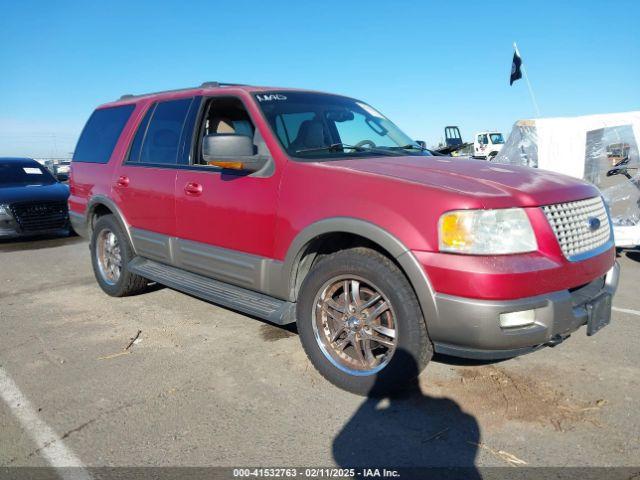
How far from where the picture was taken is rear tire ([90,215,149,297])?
4910 mm

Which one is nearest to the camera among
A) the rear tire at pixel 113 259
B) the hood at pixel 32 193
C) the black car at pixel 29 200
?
the rear tire at pixel 113 259

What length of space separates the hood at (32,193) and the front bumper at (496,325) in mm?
8505

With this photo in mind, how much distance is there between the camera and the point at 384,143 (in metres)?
4.12

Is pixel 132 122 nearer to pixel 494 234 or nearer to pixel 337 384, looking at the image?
pixel 337 384

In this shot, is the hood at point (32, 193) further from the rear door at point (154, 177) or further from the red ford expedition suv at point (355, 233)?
the red ford expedition suv at point (355, 233)

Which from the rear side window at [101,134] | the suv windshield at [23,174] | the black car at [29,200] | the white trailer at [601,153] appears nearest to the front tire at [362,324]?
the rear side window at [101,134]

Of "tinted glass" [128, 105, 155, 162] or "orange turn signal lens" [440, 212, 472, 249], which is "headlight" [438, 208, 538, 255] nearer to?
"orange turn signal lens" [440, 212, 472, 249]

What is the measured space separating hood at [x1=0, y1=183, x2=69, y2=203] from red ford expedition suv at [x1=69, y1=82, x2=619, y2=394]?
529 centimetres

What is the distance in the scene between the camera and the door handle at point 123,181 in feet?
15.4

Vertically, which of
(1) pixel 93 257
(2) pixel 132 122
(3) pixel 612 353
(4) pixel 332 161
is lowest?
(3) pixel 612 353

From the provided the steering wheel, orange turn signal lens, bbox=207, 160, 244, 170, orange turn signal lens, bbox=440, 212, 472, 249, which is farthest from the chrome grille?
orange turn signal lens, bbox=207, 160, 244, 170

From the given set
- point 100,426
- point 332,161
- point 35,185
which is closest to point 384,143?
point 332,161

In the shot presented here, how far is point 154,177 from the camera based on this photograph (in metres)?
4.36

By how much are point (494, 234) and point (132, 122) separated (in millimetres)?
3742
